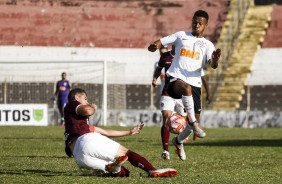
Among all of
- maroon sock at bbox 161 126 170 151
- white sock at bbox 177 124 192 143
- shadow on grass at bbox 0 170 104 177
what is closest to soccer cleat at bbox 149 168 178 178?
shadow on grass at bbox 0 170 104 177

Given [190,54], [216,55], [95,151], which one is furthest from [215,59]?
[95,151]

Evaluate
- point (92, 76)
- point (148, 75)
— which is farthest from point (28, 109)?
point (148, 75)

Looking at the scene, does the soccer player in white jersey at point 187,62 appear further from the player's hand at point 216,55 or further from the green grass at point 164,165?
the green grass at point 164,165

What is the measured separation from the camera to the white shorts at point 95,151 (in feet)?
31.7

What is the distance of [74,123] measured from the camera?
10.1 meters

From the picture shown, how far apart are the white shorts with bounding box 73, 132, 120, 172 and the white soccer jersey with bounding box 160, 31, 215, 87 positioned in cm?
415

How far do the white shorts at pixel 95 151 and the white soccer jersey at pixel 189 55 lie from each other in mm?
4145

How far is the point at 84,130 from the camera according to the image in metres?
10.0

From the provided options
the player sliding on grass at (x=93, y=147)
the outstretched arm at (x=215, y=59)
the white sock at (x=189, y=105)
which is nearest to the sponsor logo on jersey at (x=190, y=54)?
the outstretched arm at (x=215, y=59)

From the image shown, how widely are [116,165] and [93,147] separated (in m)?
0.38

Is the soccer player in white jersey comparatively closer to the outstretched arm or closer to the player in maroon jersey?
the outstretched arm

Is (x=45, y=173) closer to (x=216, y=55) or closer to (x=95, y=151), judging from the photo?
(x=95, y=151)

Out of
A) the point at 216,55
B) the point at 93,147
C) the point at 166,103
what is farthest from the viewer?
the point at 166,103

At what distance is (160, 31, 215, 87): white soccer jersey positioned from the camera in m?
13.6
